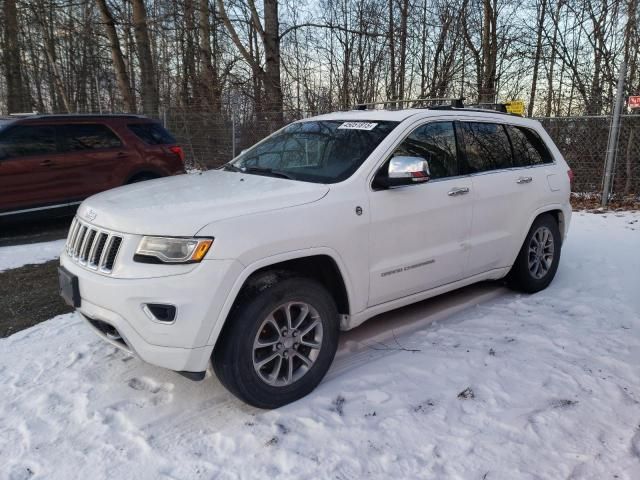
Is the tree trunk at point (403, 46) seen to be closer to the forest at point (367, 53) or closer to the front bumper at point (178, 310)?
the forest at point (367, 53)

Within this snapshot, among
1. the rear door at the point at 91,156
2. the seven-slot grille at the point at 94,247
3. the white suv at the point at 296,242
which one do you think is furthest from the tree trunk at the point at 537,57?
the seven-slot grille at the point at 94,247

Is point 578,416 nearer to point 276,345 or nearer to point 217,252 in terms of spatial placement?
point 276,345

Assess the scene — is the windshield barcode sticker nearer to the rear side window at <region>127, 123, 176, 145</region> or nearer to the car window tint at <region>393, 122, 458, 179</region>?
the car window tint at <region>393, 122, 458, 179</region>

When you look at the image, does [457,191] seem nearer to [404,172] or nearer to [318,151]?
[404,172]

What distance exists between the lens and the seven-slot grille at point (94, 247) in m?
2.94

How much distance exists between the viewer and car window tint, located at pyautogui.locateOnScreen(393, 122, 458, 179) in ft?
12.7

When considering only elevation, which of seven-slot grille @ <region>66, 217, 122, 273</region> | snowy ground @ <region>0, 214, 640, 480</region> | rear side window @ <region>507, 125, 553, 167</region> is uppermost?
rear side window @ <region>507, 125, 553, 167</region>

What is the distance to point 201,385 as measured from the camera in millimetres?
3418

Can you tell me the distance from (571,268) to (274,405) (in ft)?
13.3

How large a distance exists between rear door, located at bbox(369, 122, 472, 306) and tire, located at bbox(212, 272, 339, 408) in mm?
493

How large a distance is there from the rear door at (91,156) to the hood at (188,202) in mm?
4670

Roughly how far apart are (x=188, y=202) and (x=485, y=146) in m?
2.66

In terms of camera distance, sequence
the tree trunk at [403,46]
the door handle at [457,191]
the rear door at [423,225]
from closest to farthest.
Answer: the rear door at [423,225] < the door handle at [457,191] < the tree trunk at [403,46]

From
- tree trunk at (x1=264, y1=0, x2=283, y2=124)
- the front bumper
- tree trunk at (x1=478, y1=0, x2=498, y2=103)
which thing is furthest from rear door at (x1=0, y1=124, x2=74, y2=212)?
tree trunk at (x1=478, y1=0, x2=498, y2=103)
